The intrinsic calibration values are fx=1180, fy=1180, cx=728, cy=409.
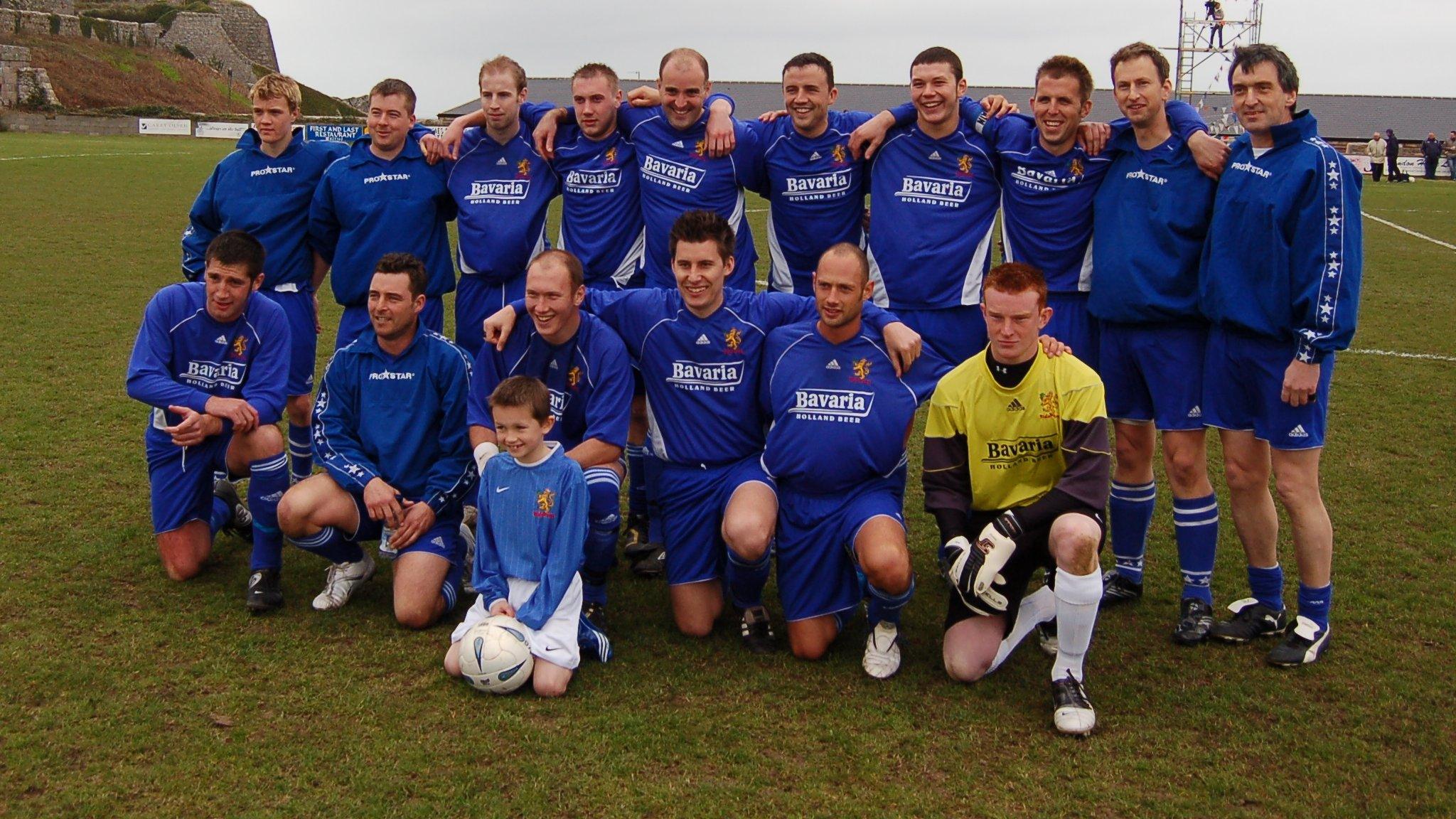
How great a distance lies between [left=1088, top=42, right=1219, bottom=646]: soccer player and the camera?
4395mm

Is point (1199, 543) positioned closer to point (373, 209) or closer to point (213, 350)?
point (373, 209)

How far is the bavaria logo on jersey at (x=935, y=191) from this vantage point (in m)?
5.02

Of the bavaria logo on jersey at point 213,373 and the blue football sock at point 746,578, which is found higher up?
the bavaria logo on jersey at point 213,373

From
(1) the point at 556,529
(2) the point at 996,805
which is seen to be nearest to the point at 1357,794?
(2) the point at 996,805

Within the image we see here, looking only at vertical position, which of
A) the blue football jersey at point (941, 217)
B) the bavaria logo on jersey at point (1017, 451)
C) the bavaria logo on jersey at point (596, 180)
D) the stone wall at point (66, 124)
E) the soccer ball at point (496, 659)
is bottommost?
the soccer ball at point (496, 659)

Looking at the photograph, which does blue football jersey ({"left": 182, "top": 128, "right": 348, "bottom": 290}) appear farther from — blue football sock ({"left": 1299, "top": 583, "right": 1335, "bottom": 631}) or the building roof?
the building roof

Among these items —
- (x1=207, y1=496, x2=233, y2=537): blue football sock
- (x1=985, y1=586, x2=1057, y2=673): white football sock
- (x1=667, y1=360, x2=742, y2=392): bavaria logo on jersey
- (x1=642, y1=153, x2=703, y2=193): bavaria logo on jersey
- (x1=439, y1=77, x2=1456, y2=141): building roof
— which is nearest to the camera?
(x1=985, y1=586, x2=1057, y2=673): white football sock

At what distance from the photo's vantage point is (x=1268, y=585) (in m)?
4.48

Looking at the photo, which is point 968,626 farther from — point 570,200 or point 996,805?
point 570,200

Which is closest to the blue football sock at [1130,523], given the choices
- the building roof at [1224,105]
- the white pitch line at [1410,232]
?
the white pitch line at [1410,232]

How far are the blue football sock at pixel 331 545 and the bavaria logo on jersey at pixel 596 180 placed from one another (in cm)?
→ 197

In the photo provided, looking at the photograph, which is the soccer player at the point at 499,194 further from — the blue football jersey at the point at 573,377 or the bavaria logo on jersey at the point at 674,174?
the blue football jersey at the point at 573,377

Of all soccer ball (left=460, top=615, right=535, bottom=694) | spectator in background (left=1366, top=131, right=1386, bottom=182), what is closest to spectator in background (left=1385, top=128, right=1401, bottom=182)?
spectator in background (left=1366, top=131, right=1386, bottom=182)

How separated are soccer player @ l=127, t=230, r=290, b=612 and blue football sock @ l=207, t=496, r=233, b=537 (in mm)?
101
